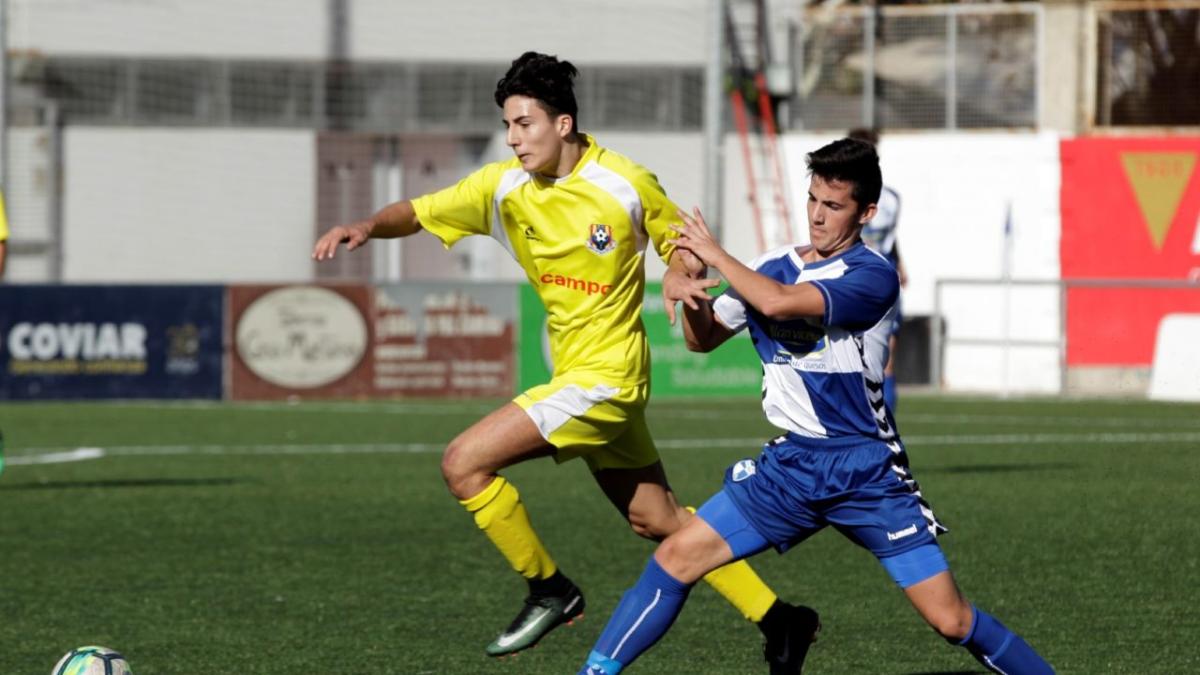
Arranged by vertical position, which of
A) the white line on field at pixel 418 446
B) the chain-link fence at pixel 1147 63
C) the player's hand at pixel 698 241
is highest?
the chain-link fence at pixel 1147 63

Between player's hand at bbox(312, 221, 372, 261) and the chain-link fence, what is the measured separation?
1946 cm

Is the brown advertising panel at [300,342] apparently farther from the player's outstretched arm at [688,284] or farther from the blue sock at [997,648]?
the blue sock at [997,648]

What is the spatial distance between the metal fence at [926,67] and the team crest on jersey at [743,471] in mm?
20116

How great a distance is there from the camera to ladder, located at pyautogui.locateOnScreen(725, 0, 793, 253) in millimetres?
25797

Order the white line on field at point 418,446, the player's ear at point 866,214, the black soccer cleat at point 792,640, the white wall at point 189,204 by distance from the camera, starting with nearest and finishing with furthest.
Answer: the player's ear at point 866,214
the black soccer cleat at point 792,640
the white line on field at point 418,446
the white wall at point 189,204

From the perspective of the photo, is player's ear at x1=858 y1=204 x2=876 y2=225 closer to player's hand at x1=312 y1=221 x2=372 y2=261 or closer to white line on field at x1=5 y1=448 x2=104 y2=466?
player's hand at x1=312 y1=221 x2=372 y2=261

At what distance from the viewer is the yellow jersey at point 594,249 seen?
6559mm

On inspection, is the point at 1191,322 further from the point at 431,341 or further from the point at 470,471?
the point at 470,471

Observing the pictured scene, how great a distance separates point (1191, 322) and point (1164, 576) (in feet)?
47.0

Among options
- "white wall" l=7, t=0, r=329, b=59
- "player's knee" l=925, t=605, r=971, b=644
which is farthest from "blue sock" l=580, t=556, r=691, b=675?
"white wall" l=7, t=0, r=329, b=59

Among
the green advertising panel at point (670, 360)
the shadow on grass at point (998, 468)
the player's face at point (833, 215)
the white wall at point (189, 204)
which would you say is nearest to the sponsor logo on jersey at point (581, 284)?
the player's face at point (833, 215)

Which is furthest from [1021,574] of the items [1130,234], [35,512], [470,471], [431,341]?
[1130,234]

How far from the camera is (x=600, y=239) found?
6559 mm

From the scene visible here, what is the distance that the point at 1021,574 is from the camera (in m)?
8.75
